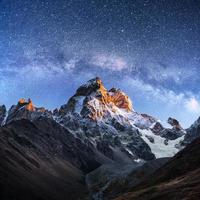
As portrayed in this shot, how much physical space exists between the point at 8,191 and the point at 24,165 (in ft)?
201

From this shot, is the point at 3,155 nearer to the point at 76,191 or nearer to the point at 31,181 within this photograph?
the point at 31,181

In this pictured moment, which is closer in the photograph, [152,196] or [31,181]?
[152,196]

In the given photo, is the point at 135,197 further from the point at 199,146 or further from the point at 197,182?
the point at 199,146

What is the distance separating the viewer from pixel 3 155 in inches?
7160

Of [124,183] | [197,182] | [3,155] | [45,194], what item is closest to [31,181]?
[45,194]

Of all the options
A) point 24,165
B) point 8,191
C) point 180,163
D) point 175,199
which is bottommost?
point 175,199

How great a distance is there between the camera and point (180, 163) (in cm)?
13650

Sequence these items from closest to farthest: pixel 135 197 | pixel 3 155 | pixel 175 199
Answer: pixel 175 199
pixel 135 197
pixel 3 155

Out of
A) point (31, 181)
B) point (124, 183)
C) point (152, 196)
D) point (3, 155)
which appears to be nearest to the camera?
point (152, 196)

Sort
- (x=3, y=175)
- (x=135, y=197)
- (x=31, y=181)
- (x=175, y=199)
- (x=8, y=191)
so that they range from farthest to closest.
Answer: (x=31, y=181), (x=3, y=175), (x=8, y=191), (x=135, y=197), (x=175, y=199)

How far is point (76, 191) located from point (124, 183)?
90.4 feet

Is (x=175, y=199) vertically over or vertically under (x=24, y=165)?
under

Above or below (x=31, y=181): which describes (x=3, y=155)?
above

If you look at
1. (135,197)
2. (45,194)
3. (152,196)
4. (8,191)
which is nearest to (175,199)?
(152,196)
